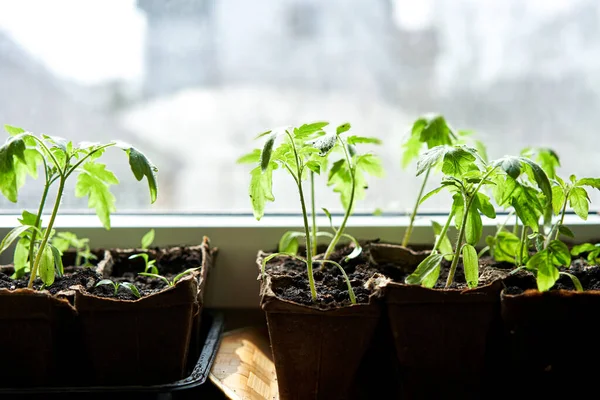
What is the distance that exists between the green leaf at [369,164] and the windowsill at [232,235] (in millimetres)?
184

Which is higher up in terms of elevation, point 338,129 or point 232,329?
point 338,129

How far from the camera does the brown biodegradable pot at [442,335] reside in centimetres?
83

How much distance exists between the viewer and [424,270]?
0.85m

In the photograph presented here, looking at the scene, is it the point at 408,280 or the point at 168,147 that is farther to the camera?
the point at 168,147

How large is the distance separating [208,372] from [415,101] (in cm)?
75

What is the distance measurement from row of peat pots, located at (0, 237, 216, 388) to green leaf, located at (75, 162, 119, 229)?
0.14m

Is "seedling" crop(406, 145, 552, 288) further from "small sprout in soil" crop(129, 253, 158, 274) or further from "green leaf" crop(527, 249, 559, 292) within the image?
"small sprout in soil" crop(129, 253, 158, 274)

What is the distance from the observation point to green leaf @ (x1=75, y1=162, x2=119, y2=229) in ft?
3.16

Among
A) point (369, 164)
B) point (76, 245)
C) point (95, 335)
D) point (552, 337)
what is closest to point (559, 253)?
point (552, 337)

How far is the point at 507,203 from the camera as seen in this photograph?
2.96 ft

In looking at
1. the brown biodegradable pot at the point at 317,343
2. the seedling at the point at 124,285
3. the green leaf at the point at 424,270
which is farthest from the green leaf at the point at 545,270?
the seedling at the point at 124,285

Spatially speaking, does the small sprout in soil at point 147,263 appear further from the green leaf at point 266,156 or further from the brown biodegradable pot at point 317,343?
the green leaf at point 266,156

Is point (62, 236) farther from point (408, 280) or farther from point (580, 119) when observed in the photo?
point (580, 119)

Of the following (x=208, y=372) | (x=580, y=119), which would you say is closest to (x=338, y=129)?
(x=208, y=372)
